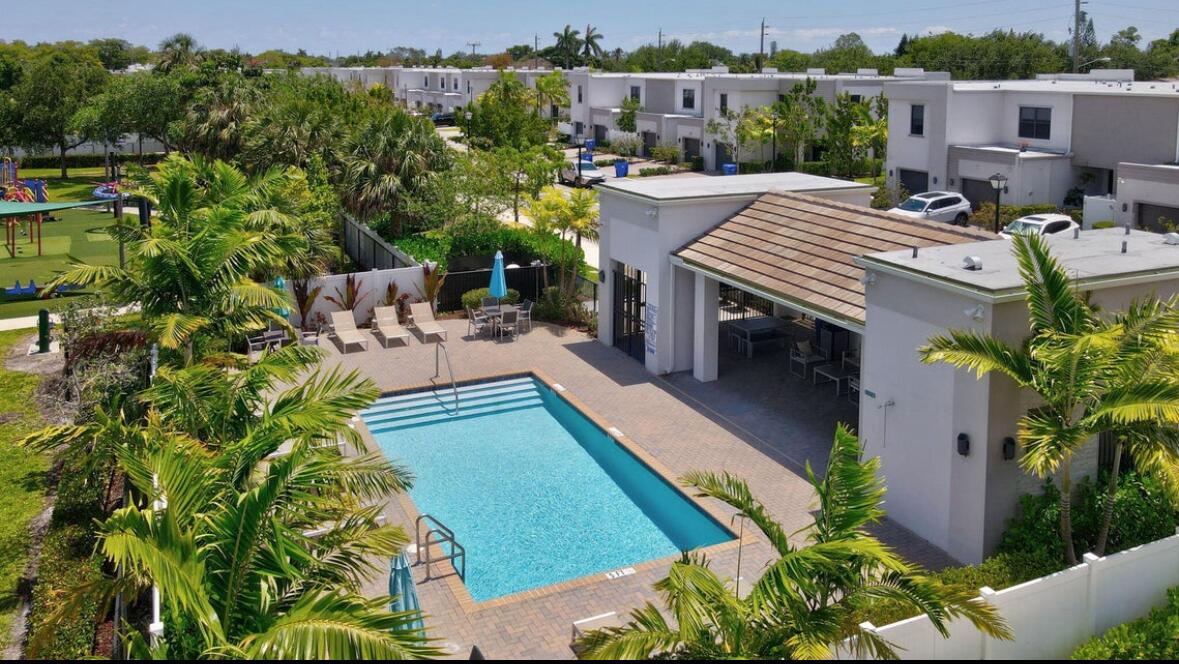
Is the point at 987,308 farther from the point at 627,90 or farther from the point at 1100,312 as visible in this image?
the point at 627,90

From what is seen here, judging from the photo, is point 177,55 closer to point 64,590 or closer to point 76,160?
point 76,160

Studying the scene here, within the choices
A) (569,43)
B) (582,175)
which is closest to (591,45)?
(569,43)

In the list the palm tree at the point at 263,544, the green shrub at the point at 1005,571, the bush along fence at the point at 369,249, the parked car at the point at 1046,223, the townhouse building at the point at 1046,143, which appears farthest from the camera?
the townhouse building at the point at 1046,143

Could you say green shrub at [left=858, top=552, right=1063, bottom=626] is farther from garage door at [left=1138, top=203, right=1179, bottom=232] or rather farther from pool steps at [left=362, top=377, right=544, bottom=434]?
garage door at [left=1138, top=203, right=1179, bottom=232]

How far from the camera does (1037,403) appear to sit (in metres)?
13.2

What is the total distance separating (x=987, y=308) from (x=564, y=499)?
7.32 metres

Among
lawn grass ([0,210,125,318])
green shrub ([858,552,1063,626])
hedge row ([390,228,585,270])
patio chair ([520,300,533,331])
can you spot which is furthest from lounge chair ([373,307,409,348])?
green shrub ([858,552,1063,626])

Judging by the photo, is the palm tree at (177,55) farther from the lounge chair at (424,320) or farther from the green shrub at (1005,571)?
the green shrub at (1005,571)

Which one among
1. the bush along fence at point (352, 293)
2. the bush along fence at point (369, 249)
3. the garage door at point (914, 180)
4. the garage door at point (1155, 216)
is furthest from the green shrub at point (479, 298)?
the garage door at point (914, 180)

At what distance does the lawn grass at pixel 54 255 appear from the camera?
96.6 feet

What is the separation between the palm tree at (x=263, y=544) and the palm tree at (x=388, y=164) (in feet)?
72.6

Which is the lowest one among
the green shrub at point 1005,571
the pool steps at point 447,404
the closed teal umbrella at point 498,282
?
the pool steps at point 447,404

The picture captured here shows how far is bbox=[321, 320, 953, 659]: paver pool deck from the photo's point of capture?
40.6 ft

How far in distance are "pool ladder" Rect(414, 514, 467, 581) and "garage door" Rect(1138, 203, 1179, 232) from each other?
27.9 m
